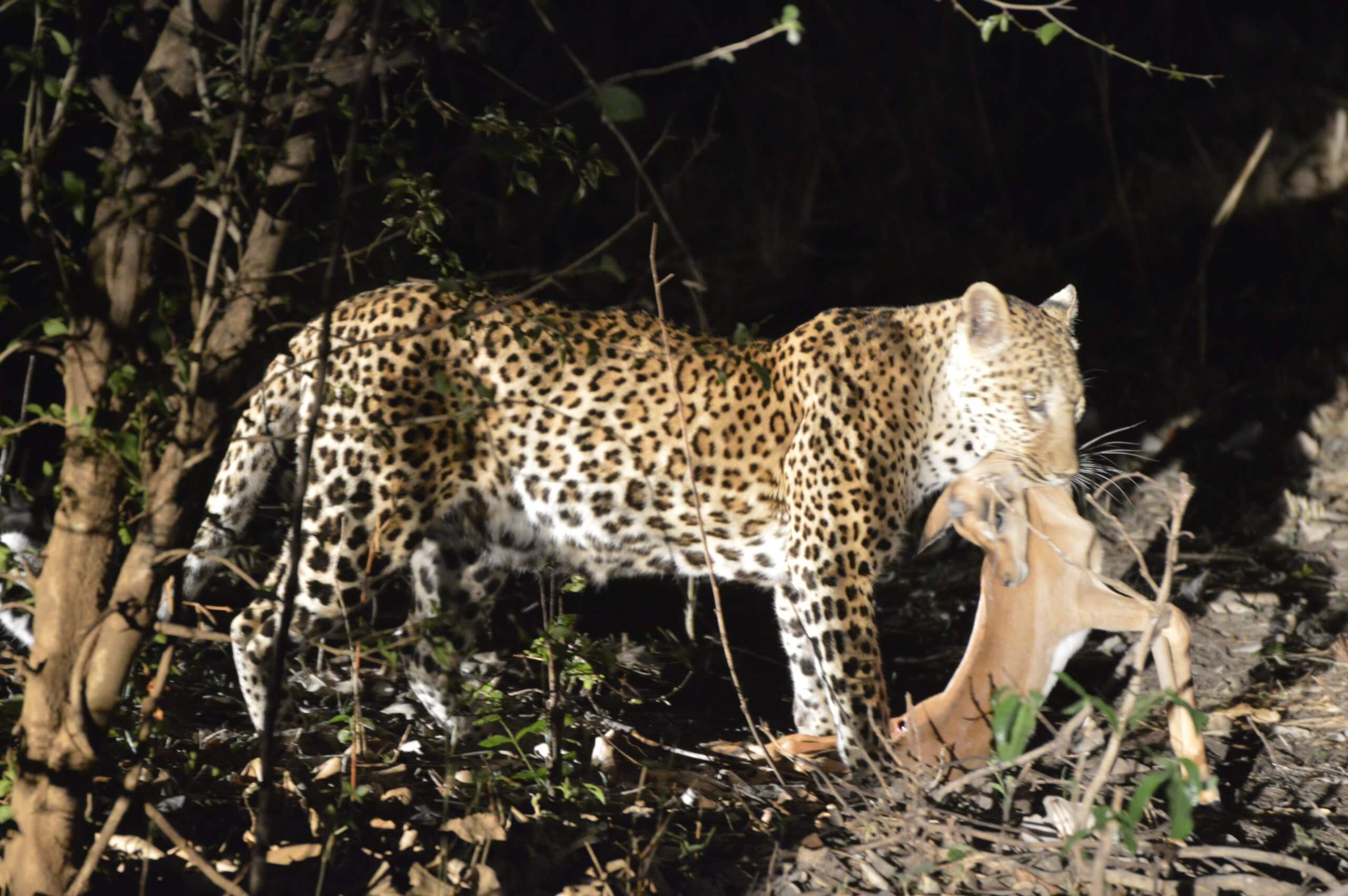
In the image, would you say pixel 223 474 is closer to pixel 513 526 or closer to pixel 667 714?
pixel 513 526

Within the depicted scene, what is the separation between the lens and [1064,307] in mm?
5566

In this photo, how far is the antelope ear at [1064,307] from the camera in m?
5.34

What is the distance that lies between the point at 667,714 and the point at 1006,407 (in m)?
1.73

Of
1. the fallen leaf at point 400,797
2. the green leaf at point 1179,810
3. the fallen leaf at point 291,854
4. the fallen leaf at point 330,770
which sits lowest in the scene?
the fallen leaf at point 330,770

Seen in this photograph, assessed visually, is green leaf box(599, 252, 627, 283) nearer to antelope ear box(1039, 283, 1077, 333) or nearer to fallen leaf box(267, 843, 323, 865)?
fallen leaf box(267, 843, 323, 865)

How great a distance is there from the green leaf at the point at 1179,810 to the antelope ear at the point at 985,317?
2.40 m

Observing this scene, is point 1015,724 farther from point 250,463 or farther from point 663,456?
point 250,463

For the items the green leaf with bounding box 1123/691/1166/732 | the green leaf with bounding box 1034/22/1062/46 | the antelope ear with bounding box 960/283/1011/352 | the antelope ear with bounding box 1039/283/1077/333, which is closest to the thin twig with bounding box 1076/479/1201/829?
the green leaf with bounding box 1123/691/1166/732

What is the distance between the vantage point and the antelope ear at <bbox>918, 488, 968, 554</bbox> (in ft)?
14.9

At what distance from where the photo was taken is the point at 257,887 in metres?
2.80

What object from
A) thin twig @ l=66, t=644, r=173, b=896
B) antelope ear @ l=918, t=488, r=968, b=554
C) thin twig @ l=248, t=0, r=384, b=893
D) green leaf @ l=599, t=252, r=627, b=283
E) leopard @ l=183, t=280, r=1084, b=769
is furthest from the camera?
leopard @ l=183, t=280, r=1084, b=769

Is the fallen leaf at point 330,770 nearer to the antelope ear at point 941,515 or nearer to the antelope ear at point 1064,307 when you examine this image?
the antelope ear at point 941,515

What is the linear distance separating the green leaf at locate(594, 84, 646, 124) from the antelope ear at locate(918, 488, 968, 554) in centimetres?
235

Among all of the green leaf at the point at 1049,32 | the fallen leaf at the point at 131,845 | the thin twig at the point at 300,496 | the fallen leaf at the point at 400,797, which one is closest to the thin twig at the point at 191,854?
the thin twig at the point at 300,496
